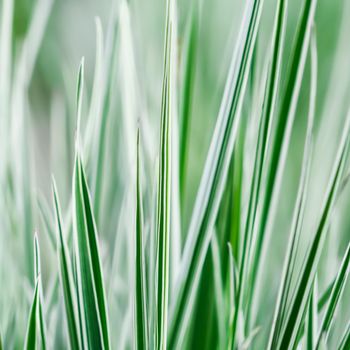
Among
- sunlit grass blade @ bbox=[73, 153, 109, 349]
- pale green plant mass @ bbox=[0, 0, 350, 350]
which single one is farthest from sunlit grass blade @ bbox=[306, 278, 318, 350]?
sunlit grass blade @ bbox=[73, 153, 109, 349]

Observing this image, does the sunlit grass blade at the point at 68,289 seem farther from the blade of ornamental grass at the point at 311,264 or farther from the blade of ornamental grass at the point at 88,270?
the blade of ornamental grass at the point at 311,264

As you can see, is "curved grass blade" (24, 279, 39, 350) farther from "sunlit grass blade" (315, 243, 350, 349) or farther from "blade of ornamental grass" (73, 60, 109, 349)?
"sunlit grass blade" (315, 243, 350, 349)

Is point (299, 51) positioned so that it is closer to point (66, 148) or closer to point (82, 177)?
point (82, 177)

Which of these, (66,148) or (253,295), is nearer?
(253,295)

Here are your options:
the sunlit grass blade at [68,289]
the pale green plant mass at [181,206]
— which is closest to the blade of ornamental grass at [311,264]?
the pale green plant mass at [181,206]

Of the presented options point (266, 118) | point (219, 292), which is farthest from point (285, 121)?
point (219, 292)

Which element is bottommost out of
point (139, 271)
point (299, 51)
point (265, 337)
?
point (265, 337)

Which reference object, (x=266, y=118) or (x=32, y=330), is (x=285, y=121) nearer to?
(x=266, y=118)

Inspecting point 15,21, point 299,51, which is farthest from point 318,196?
point 15,21
